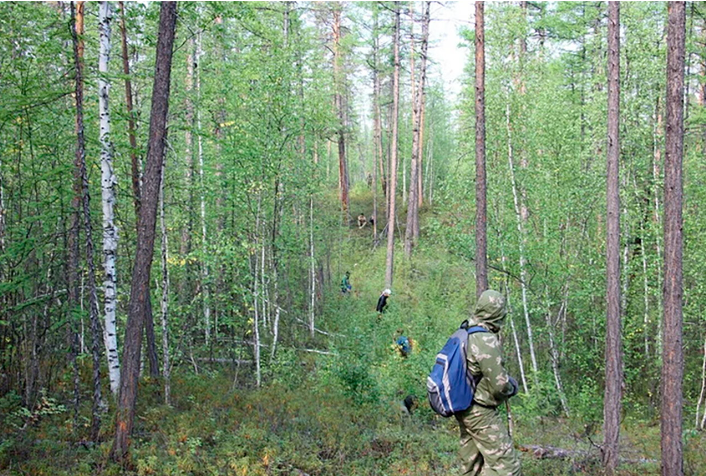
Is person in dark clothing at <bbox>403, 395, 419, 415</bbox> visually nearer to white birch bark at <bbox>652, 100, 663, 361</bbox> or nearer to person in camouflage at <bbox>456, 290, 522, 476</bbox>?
person in camouflage at <bbox>456, 290, 522, 476</bbox>

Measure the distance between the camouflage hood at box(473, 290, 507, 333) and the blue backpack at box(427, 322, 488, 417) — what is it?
10 cm

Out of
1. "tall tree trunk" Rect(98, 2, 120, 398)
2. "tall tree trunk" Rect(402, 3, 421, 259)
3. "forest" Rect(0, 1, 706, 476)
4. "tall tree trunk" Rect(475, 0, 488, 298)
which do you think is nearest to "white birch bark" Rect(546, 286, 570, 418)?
"forest" Rect(0, 1, 706, 476)

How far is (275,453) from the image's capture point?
23.6 ft

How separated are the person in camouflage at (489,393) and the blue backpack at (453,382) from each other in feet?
0.21

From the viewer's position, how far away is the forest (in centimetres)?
699

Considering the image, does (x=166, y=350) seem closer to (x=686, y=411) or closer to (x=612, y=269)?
(x=612, y=269)

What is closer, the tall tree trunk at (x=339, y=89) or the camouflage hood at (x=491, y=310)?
the camouflage hood at (x=491, y=310)

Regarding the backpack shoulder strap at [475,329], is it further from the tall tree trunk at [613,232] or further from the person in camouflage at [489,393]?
the tall tree trunk at [613,232]

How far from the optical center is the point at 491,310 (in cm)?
467

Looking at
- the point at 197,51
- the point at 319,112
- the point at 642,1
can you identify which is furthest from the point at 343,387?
the point at 642,1

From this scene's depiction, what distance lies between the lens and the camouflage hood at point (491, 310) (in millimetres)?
4660

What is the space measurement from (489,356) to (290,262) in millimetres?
12984

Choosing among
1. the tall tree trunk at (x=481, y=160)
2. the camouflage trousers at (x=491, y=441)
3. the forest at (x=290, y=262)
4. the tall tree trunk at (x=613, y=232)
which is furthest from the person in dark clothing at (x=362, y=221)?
the camouflage trousers at (x=491, y=441)

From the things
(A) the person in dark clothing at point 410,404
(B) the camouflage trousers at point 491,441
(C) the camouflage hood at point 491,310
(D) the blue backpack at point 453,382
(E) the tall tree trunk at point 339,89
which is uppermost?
(E) the tall tree trunk at point 339,89
